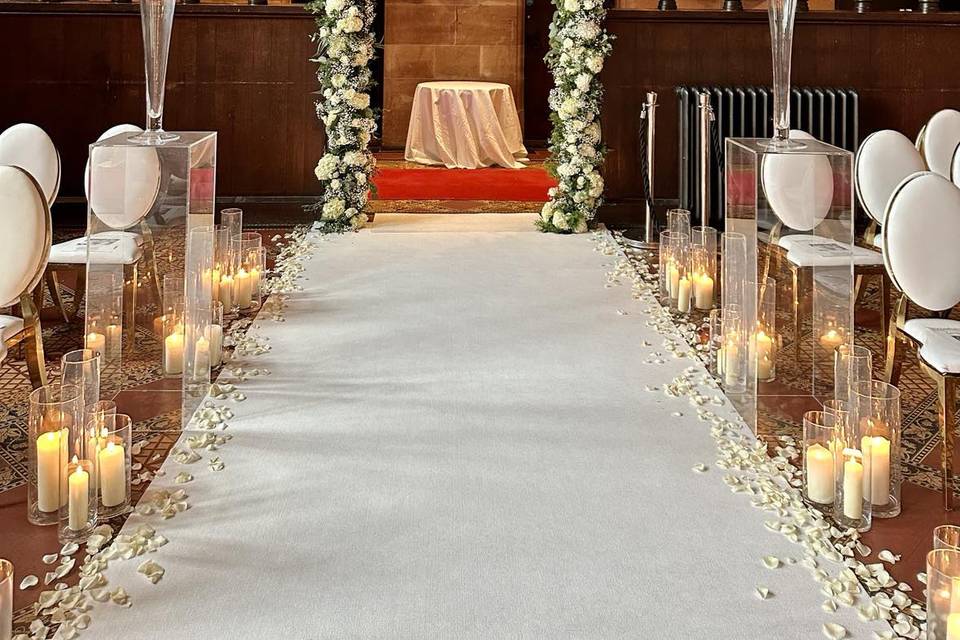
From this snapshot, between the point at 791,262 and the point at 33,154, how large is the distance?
3470mm

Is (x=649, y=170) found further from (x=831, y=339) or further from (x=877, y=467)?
(x=877, y=467)

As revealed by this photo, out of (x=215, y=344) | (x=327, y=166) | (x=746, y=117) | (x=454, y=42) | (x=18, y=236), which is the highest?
(x=454, y=42)

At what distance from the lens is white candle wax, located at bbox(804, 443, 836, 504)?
311 cm

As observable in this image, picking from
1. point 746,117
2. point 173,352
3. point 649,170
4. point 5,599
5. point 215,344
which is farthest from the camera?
point 746,117

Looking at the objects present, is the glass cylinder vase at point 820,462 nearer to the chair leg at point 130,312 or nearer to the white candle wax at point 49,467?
the white candle wax at point 49,467

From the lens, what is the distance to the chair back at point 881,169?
4.96 meters

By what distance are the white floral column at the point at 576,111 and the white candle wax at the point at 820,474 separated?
473 cm

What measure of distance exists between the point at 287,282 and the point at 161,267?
2.39 meters

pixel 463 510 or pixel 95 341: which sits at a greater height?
pixel 95 341

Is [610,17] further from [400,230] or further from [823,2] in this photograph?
[823,2]

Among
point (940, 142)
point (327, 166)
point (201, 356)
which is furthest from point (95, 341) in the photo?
point (940, 142)

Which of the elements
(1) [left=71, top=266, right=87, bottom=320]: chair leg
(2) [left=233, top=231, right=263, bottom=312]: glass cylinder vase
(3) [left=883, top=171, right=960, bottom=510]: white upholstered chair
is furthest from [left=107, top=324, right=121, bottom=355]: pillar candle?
(3) [left=883, top=171, right=960, bottom=510]: white upholstered chair

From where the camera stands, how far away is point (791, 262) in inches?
145

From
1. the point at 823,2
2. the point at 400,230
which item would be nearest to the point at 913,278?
the point at 400,230
